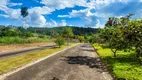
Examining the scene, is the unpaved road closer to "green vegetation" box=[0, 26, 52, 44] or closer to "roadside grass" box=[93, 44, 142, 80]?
"roadside grass" box=[93, 44, 142, 80]

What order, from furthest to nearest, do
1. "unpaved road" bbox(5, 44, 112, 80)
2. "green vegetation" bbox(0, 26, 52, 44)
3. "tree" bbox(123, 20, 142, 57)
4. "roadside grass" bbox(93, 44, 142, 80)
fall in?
"green vegetation" bbox(0, 26, 52, 44) → "roadside grass" bbox(93, 44, 142, 80) → "tree" bbox(123, 20, 142, 57) → "unpaved road" bbox(5, 44, 112, 80)

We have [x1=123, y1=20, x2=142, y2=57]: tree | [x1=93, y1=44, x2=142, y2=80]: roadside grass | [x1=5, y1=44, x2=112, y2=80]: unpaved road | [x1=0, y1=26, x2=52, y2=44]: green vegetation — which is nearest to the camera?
[x1=5, y1=44, x2=112, y2=80]: unpaved road

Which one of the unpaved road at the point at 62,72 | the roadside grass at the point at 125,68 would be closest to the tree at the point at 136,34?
the roadside grass at the point at 125,68

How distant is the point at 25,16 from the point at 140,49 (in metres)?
164

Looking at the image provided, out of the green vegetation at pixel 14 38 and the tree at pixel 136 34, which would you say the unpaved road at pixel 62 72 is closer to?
the tree at pixel 136 34

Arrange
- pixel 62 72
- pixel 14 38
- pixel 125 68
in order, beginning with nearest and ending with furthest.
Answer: pixel 62 72
pixel 125 68
pixel 14 38

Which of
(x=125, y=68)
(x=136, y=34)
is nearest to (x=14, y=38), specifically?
(x=125, y=68)

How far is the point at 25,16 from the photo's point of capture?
17150cm

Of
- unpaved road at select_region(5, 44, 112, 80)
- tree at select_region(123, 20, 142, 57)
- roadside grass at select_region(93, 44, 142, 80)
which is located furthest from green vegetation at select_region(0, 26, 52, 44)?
tree at select_region(123, 20, 142, 57)

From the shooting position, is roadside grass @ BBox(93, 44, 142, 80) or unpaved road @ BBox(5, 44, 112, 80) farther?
roadside grass @ BBox(93, 44, 142, 80)

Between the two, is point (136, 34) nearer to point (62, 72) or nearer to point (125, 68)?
point (125, 68)

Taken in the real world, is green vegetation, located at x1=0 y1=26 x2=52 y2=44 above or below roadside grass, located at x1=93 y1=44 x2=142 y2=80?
above

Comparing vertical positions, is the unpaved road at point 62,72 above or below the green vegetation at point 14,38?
below

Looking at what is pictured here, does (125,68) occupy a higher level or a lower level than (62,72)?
lower
